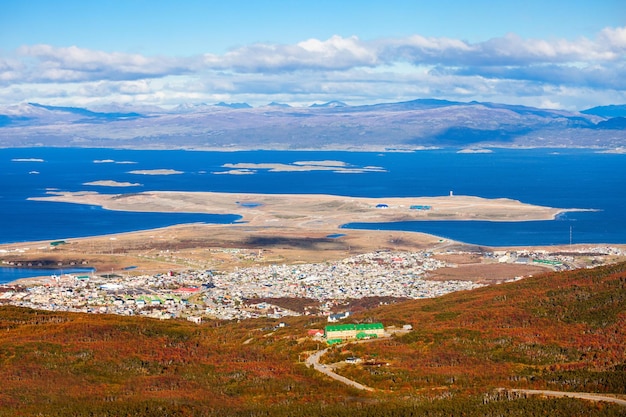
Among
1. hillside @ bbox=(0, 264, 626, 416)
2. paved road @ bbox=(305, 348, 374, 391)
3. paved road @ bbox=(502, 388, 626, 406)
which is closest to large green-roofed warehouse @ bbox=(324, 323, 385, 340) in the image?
hillside @ bbox=(0, 264, 626, 416)

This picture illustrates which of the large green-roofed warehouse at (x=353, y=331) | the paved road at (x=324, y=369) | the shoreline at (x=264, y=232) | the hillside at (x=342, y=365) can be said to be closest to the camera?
the hillside at (x=342, y=365)

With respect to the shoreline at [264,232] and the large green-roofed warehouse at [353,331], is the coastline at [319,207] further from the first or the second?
the large green-roofed warehouse at [353,331]

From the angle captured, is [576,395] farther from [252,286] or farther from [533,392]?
[252,286]

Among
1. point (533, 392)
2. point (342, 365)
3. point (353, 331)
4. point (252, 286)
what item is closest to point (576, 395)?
point (533, 392)

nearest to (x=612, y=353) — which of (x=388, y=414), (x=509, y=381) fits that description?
(x=509, y=381)

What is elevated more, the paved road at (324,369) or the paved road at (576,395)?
the paved road at (576,395)

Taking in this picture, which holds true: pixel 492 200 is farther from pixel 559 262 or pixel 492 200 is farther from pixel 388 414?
pixel 388 414

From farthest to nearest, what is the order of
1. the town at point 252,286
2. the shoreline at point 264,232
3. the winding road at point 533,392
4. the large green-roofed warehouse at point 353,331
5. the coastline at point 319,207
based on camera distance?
the coastline at point 319,207, the shoreline at point 264,232, the town at point 252,286, the large green-roofed warehouse at point 353,331, the winding road at point 533,392

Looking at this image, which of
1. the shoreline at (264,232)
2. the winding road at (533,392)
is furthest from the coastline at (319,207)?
the winding road at (533,392)
